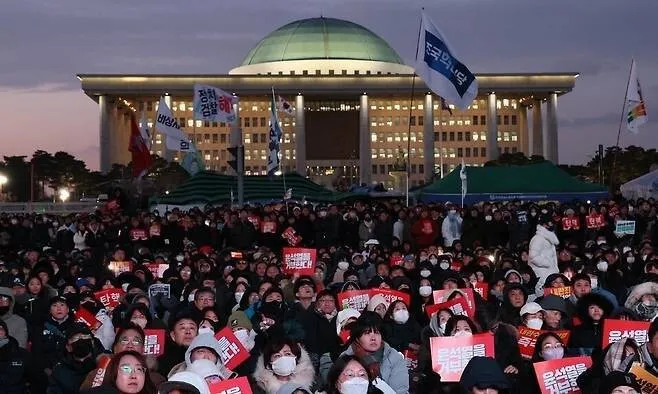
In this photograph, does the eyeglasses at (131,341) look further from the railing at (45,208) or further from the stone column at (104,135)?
the stone column at (104,135)

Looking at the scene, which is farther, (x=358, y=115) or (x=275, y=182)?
(x=358, y=115)

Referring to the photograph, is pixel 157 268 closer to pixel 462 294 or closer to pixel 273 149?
pixel 462 294

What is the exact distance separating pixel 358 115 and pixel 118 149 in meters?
25.5

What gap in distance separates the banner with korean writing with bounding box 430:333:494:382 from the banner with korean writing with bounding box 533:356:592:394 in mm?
507

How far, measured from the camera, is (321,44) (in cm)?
12200

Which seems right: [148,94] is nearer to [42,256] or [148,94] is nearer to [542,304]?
[42,256]

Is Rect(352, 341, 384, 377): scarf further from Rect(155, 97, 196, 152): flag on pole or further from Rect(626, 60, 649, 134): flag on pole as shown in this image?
Rect(155, 97, 196, 152): flag on pole

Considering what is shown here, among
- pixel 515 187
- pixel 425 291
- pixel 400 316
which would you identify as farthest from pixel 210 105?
pixel 400 316

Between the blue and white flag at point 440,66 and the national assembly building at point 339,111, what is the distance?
7486 centimetres

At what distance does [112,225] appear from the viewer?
71.3ft

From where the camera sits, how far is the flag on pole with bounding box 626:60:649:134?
28.1 m

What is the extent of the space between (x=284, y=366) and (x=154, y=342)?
2090 mm

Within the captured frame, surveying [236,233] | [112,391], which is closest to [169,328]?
[112,391]

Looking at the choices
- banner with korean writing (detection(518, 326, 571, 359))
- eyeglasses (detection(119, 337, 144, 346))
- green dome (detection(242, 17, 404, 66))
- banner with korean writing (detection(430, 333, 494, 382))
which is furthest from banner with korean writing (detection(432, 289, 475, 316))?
green dome (detection(242, 17, 404, 66))
